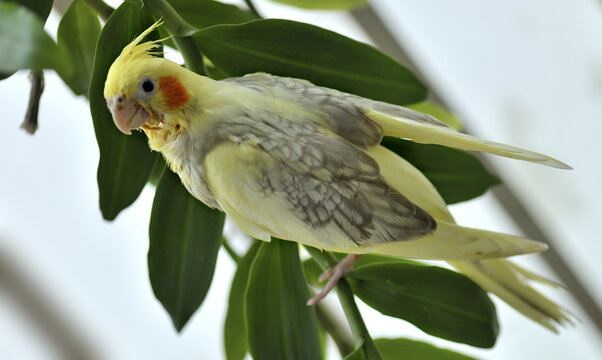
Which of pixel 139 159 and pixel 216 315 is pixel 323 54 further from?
pixel 216 315

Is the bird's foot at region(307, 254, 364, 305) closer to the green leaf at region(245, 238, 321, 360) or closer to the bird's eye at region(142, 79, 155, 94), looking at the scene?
the green leaf at region(245, 238, 321, 360)

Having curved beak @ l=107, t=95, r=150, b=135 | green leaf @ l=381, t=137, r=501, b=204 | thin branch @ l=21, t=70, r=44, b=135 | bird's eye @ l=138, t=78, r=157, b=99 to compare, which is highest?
bird's eye @ l=138, t=78, r=157, b=99

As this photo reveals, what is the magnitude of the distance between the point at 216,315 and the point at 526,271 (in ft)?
3.43

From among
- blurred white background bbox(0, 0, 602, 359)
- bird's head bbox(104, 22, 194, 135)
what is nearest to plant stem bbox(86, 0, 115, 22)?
bird's head bbox(104, 22, 194, 135)

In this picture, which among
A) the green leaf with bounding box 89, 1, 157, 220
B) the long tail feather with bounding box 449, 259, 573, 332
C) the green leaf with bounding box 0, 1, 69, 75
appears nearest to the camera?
the green leaf with bounding box 0, 1, 69, 75

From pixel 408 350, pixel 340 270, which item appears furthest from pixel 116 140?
pixel 408 350

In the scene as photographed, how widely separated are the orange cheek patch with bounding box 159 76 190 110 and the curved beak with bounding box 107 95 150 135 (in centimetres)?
2

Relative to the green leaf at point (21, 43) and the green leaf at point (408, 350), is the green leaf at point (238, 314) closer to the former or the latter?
the green leaf at point (408, 350)

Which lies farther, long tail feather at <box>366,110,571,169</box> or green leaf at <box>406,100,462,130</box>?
green leaf at <box>406,100,462,130</box>

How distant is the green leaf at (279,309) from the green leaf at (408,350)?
9 centimetres

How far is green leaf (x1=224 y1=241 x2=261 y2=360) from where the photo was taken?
55 cm

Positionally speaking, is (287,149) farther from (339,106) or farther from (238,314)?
(238,314)

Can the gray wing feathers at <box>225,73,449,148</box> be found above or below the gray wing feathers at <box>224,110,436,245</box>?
above

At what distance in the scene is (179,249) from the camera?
472mm
